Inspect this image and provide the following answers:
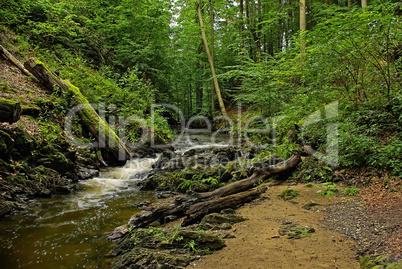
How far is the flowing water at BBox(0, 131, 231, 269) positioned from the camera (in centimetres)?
333

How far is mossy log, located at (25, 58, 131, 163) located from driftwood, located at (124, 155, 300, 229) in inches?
196

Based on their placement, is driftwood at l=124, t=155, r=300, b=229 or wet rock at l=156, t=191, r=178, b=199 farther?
wet rock at l=156, t=191, r=178, b=199

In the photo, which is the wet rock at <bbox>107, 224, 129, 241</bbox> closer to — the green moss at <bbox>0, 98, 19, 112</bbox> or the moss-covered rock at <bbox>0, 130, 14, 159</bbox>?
the green moss at <bbox>0, 98, 19, 112</bbox>

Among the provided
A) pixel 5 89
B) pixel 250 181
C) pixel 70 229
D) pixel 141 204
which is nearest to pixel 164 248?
pixel 70 229

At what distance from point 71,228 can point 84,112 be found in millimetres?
5965

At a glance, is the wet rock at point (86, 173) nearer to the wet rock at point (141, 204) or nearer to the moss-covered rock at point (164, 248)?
the wet rock at point (141, 204)

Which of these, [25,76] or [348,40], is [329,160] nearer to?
[348,40]

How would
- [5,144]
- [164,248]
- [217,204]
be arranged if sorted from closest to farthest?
[164,248] → [217,204] → [5,144]

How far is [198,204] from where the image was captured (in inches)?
177

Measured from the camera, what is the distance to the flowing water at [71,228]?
333 centimetres

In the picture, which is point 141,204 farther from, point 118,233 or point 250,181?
point 250,181

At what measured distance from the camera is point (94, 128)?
29.3 feet

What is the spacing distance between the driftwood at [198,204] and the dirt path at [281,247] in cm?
73

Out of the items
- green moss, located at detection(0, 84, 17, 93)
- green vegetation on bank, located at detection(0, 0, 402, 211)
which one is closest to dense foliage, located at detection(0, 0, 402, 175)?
green vegetation on bank, located at detection(0, 0, 402, 211)
